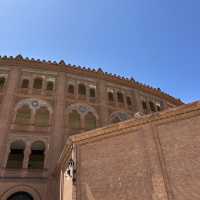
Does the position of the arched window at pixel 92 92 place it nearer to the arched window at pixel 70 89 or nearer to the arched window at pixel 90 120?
the arched window at pixel 70 89

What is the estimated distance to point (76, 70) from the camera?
18859 mm

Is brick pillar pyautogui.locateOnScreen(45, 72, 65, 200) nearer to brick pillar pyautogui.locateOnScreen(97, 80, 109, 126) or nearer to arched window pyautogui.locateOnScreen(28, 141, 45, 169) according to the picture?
arched window pyautogui.locateOnScreen(28, 141, 45, 169)

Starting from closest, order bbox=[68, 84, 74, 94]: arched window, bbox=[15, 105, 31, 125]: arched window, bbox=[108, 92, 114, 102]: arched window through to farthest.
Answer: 1. bbox=[15, 105, 31, 125]: arched window
2. bbox=[68, 84, 74, 94]: arched window
3. bbox=[108, 92, 114, 102]: arched window

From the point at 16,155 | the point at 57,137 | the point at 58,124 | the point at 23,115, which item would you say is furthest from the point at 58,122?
the point at 16,155

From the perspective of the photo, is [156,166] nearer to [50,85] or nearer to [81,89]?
[81,89]

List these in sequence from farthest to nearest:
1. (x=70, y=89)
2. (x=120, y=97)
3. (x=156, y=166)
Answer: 1. (x=120, y=97)
2. (x=70, y=89)
3. (x=156, y=166)

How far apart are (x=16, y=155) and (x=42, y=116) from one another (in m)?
2.71

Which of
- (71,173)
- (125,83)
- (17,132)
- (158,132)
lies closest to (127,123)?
(158,132)

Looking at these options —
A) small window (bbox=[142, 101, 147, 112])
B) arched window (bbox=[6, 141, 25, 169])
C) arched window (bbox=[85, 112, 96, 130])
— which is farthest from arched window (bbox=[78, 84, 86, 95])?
arched window (bbox=[6, 141, 25, 169])

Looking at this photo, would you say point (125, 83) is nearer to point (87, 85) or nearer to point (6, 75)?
point (87, 85)

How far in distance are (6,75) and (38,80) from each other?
2.08 meters

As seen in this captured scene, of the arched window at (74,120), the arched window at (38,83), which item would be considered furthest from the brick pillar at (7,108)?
the arched window at (74,120)

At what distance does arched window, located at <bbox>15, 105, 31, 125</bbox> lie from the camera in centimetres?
1552

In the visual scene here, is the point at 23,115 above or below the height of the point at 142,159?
above
